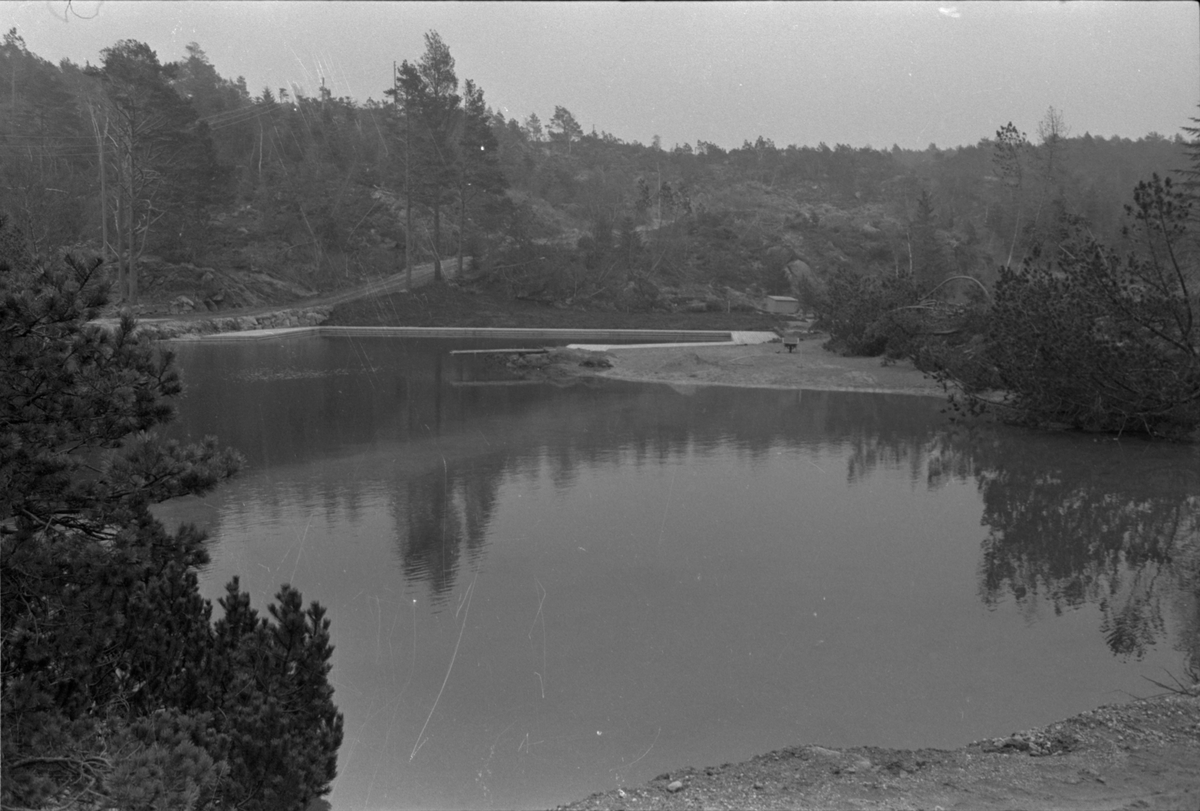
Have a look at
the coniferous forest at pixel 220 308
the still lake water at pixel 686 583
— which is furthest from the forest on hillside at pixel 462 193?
the still lake water at pixel 686 583

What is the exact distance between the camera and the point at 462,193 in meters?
→ 36.2

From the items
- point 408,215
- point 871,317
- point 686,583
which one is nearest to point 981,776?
point 686,583

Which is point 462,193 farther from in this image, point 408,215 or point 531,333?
point 531,333

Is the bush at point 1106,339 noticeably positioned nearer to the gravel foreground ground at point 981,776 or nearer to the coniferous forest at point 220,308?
the coniferous forest at point 220,308

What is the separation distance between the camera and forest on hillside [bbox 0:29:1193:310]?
7781 mm

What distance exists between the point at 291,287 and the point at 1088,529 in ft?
90.1

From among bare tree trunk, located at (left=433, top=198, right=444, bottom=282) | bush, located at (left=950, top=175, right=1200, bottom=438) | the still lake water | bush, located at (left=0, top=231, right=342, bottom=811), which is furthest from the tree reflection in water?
bare tree trunk, located at (left=433, top=198, right=444, bottom=282)

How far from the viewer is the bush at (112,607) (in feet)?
10.8

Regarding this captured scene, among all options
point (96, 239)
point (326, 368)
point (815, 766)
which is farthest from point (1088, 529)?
point (326, 368)

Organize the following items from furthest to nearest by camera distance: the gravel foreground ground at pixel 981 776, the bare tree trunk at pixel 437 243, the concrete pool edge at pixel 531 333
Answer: the bare tree trunk at pixel 437 243 → the concrete pool edge at pixel 531 333 → the gravel foreground ground at pixel 981 776

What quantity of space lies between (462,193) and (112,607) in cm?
3389

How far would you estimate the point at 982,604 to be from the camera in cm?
644

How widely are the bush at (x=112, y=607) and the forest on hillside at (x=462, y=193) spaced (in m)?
0.55

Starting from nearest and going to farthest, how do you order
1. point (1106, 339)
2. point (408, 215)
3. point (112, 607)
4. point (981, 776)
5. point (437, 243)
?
point (112, 607) < point (981, 776) < point (1106, 339) < point (408, 215) < point (437, 243)
